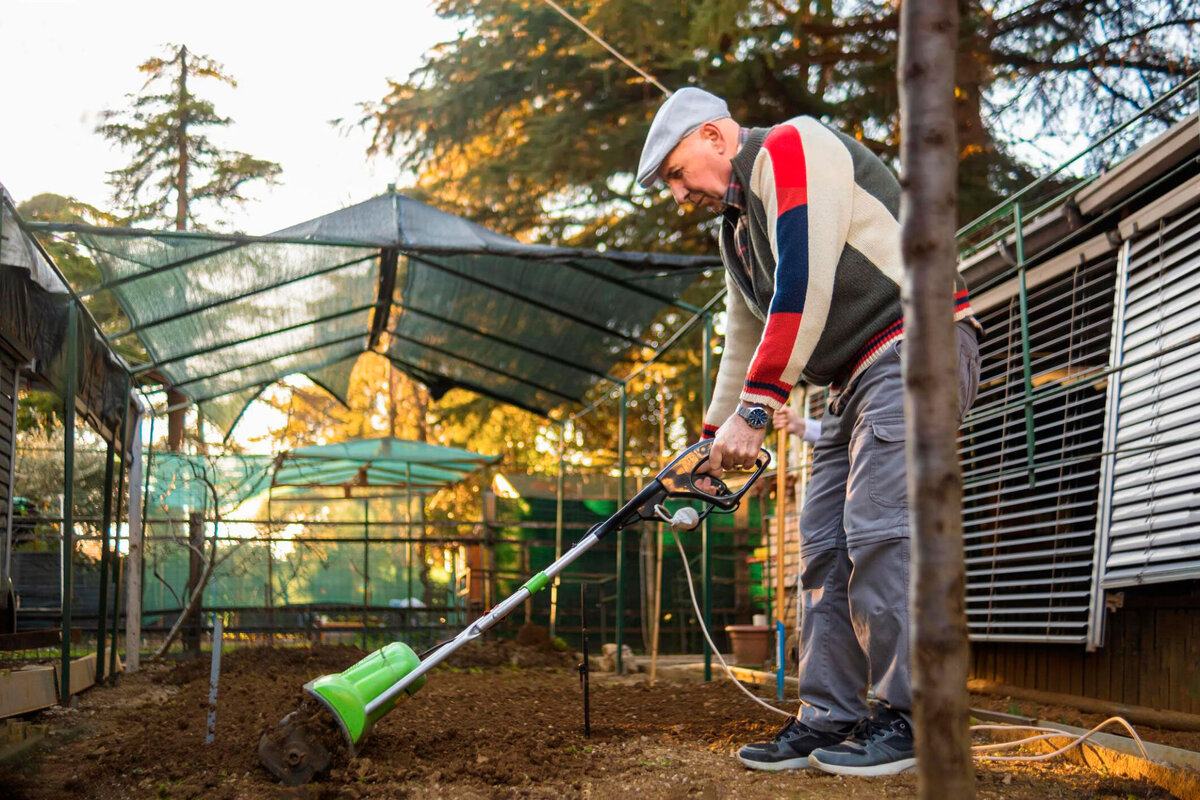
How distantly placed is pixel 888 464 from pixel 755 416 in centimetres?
Answer: 35

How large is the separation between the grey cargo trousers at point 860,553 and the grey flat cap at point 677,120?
83 centimetres

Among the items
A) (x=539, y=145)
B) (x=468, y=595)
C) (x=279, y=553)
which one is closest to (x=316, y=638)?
(x=279, y=553)

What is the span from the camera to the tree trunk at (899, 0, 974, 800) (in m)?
1.03

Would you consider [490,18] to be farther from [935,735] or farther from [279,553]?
[935,735]

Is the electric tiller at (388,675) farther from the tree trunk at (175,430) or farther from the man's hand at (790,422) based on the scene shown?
the tree trunk at (175,430)

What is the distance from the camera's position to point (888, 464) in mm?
2617

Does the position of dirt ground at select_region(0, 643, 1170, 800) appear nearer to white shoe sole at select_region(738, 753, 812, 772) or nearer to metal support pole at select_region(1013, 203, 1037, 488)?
white shoe sole at select_region(738, 753, 812, 772)

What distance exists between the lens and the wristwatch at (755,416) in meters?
2.65

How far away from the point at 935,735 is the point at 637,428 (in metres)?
16.7

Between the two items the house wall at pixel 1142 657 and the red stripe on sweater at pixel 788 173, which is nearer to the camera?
the red stripe on sweater at pixel 788 173

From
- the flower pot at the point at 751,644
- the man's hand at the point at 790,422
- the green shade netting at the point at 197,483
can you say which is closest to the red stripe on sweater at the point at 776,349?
the man's hand at the point at 790,422

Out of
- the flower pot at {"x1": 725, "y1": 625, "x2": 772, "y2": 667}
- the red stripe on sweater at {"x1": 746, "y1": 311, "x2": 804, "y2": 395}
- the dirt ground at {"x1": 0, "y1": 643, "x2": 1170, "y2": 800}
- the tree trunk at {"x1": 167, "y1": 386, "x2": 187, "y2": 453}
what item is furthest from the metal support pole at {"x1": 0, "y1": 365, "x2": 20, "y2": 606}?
the tree trunk at {"x1": 167, "y1": 386, "x2": 187, "y2": 453}

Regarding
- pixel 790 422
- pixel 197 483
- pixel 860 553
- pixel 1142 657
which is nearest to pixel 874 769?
pixel 860 553

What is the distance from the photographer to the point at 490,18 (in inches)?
430
